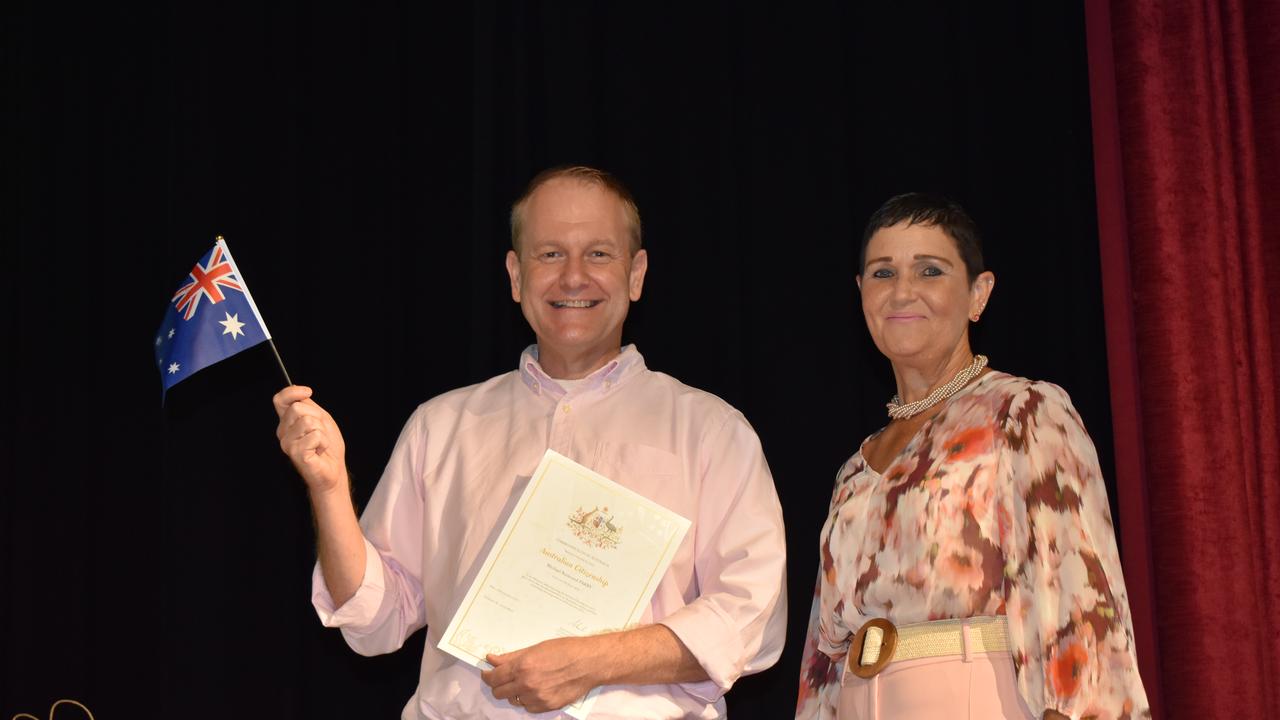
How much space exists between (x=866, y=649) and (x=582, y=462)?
60 cm

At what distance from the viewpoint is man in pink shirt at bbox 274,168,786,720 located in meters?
2.18

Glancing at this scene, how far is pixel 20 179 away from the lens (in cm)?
414

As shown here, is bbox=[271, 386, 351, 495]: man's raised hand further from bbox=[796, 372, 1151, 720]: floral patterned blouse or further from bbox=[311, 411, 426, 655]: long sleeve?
bbox=[796, 372, 1151, 720]: floral patterned blouse

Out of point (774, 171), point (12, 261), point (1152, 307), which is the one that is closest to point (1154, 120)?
point (1152, 307)

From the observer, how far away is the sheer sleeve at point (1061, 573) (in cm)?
198

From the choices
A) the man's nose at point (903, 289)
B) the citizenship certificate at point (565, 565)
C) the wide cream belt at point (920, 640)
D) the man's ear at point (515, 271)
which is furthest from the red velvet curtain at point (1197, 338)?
the man's ear at point (515, 271)

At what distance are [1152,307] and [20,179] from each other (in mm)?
3348

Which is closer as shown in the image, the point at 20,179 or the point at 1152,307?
the point at 1152,307

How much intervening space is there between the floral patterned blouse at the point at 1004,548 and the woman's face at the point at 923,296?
13cm

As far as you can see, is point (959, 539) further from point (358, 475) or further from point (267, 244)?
point (267, 244)

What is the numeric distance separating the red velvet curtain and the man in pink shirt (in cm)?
109

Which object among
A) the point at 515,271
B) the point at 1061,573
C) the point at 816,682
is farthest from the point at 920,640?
the point at 515,271

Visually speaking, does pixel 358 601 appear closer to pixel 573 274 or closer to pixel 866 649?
pixel 573 274

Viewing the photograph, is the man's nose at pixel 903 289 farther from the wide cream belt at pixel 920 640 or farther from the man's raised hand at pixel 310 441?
the man's raised hand at pixel 310 441
